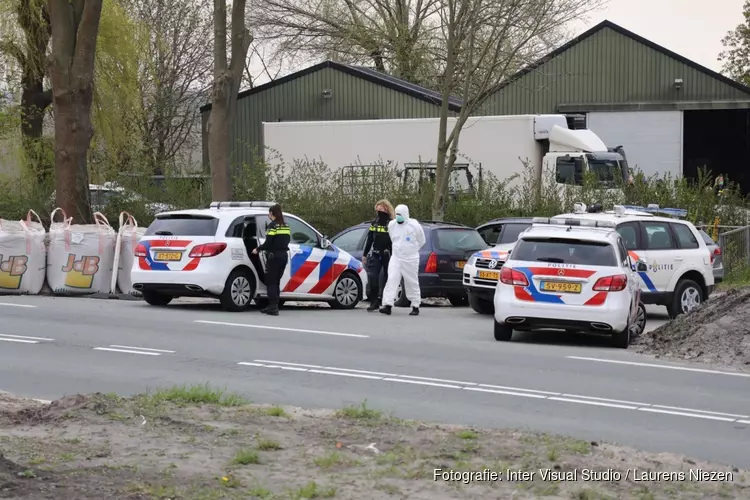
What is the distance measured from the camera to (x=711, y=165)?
49.8 metres

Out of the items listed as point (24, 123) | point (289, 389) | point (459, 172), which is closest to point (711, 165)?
point (459, 172)

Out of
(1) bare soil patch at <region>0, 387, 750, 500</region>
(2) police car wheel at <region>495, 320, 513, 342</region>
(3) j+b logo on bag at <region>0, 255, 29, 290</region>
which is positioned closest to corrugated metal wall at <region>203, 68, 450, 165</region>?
(3) j+b logo on bag at <region>0, 255, 29, 290</region>

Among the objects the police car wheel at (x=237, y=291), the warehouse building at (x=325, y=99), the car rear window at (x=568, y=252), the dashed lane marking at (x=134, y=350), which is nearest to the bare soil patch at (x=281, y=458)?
the dashed lane marking at (x=134, y=350)

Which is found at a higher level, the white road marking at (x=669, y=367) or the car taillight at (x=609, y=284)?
the car taillight at (x=609, y=284)

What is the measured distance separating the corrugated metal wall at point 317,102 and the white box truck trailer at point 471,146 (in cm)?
765

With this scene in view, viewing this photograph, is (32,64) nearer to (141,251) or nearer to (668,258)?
(141,251)

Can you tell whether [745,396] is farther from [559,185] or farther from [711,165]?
[711,165]

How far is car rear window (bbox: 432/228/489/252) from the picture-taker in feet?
66.5

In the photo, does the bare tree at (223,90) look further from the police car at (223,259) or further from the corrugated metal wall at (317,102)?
the corrugated metal wall at (317,102)

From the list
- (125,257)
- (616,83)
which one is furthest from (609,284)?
(616,83)

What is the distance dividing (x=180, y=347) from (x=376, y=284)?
5.84 metres

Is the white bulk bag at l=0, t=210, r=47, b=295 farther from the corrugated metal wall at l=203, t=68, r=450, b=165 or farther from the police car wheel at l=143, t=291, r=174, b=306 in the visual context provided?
the corrugated metal wall at l=203, t=68, r=450, b=165

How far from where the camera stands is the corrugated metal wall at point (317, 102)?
131 ft

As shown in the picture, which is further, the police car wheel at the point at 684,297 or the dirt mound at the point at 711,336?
the police car wheel at the point at 684,297
